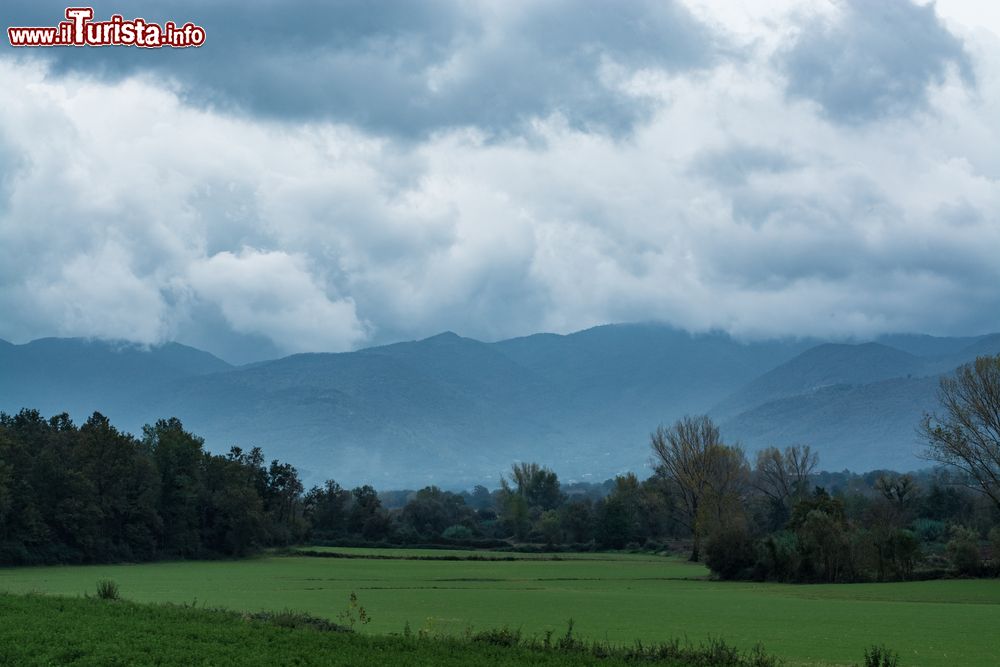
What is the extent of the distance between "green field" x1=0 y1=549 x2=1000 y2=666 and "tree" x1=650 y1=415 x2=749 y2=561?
13.1 metres

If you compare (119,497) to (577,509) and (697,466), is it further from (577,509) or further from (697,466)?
(577,509)

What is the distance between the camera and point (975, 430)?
74062mm

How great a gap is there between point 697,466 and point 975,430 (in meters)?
34.3

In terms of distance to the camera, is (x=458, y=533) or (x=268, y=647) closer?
(x=268, y=647)

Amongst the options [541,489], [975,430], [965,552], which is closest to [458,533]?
[541,489]

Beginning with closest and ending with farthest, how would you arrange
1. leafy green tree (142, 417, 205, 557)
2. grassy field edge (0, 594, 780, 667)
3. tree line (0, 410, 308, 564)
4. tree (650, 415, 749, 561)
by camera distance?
grassy field edge (0, 594, 780, 667) → tree line (0, 410, 308, 564) → leafy green tree (142, 417, 205, 557) → tree (650, 415, 749, 561)

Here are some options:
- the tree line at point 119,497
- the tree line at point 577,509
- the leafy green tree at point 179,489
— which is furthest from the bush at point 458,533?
the leafy green tree at point 179,489

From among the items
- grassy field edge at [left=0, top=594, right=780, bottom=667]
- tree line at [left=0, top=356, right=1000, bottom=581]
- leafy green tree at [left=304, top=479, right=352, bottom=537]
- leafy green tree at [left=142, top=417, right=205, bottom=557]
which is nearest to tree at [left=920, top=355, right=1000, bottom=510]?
tree line at [left=0, top=356, right=1000, bottom=581]

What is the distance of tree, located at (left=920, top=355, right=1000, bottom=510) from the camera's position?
7344cm

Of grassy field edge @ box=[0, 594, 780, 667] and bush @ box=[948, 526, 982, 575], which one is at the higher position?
grassy field edge @ box=[0, 594, 780, 667]

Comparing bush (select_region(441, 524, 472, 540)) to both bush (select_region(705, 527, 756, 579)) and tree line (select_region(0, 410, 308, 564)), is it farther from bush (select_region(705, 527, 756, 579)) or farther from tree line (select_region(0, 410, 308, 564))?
bush (select_region(705, 527, 756, 579))

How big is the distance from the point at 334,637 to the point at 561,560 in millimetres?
78494

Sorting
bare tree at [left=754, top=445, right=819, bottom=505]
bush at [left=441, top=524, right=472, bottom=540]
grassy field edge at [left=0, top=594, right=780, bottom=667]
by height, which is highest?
bare tree at [left=754, top=445, right=819, bottom=505]

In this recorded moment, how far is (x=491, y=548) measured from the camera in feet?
420
